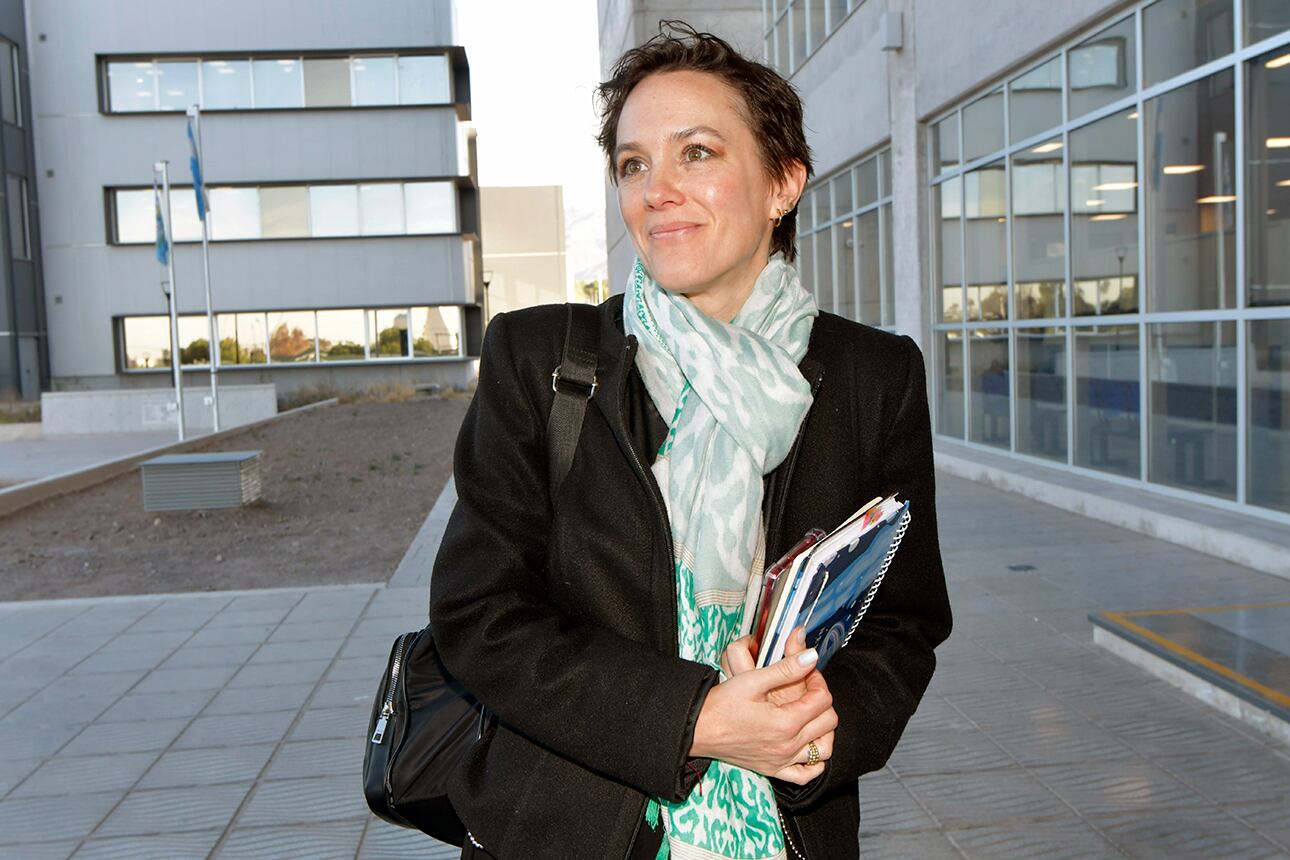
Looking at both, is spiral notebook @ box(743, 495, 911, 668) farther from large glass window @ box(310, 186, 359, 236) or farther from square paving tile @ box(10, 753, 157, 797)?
large glass window @ box(310, 186, 359, 236)

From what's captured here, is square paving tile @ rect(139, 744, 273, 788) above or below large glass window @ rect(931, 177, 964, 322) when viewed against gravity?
below

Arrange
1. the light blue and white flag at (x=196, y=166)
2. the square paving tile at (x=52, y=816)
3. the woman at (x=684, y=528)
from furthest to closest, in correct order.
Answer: the light blue and white flag at (x=196, y=166) → the square paving tile at (x=52, y=816) → the woman at (x=684, y=528)

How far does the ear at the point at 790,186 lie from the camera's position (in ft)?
6.50

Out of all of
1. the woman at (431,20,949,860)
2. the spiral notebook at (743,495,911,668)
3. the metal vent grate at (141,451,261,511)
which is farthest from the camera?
the metal vent grate at (141,451,261,511)

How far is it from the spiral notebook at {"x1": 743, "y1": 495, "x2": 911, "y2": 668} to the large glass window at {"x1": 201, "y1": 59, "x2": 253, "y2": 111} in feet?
117

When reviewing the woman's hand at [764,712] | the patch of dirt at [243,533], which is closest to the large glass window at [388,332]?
the patch of dirt at [243,533]

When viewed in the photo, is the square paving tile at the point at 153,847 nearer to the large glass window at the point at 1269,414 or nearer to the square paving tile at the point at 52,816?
the square paving tile at the point at 52,816

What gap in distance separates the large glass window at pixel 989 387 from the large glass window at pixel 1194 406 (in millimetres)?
3390

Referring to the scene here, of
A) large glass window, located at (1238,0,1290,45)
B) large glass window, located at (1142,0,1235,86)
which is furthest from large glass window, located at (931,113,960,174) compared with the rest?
large glass window, located at (1238,0,1290,45)

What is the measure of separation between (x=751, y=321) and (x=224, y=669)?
5.21m

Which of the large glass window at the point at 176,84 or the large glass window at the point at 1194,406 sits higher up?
the large glass window at the point at 176,84

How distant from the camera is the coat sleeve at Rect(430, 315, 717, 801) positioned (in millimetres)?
1545

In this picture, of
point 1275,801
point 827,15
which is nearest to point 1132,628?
point 1275,801

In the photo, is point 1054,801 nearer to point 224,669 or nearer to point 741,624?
point 741,624
